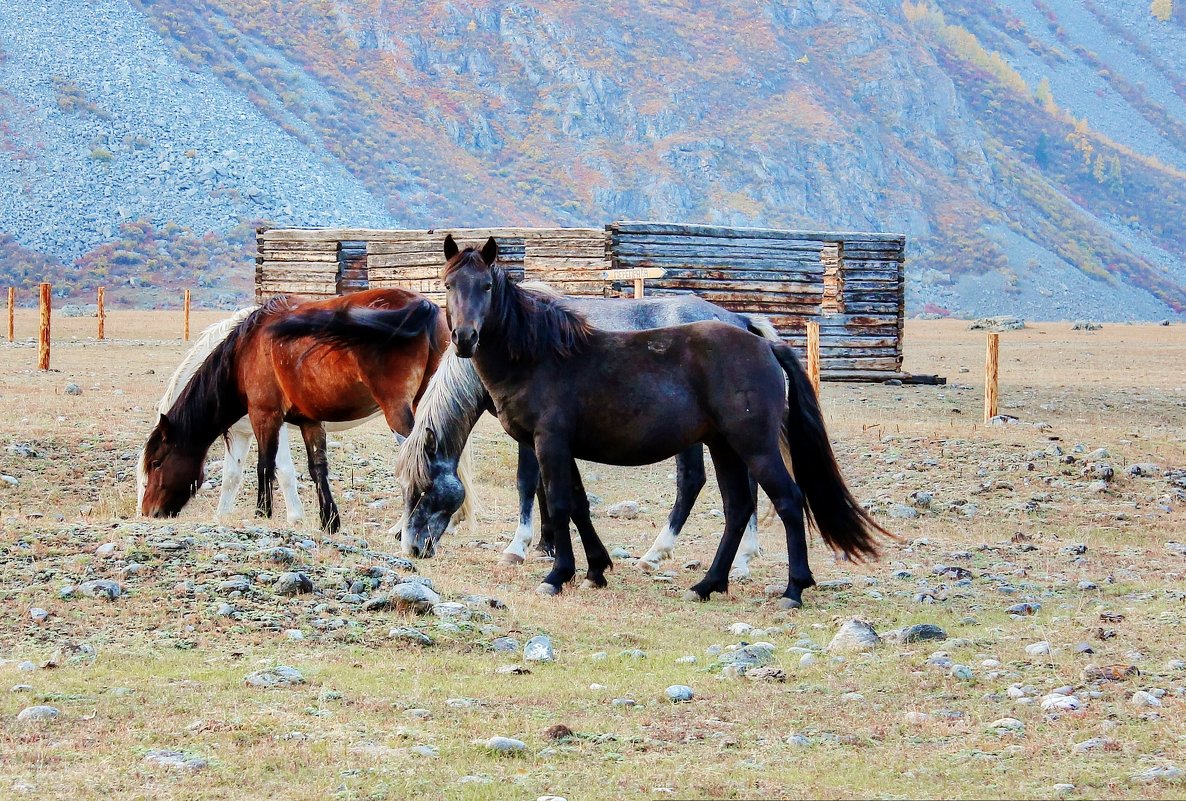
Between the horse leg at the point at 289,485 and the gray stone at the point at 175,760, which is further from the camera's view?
the horse leg at the point at 289,485

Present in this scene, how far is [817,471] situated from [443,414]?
256cm

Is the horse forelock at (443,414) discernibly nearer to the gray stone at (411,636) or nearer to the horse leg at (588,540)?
the horse leg at (588,540)

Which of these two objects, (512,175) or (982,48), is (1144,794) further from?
(982,48)

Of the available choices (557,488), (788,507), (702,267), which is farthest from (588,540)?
(702,267)

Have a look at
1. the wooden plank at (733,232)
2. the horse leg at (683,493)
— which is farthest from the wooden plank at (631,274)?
the horse leg at (683,493)

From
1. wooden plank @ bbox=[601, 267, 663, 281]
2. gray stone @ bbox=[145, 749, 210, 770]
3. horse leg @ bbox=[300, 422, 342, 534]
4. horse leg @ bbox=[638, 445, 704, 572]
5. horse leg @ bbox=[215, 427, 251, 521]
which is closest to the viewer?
gray stone @ bbox=[145, 749, 210, 770]

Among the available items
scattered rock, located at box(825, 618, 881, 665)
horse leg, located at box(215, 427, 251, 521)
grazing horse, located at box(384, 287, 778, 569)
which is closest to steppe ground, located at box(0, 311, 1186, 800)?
scattered rock, located at box(825, 618, 881, 665)

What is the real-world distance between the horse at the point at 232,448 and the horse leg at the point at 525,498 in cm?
148

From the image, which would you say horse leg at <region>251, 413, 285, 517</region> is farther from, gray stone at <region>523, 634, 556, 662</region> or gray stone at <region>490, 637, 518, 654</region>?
gray stone at <region>523, 634, 556, 662</region>

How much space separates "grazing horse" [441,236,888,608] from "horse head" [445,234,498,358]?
0.04 m

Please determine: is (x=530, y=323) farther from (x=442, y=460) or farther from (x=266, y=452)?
(x=266, y=452)

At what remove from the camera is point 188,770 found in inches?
195

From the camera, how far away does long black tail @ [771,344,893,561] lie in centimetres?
904

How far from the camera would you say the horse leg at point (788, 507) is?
8.52 metres
